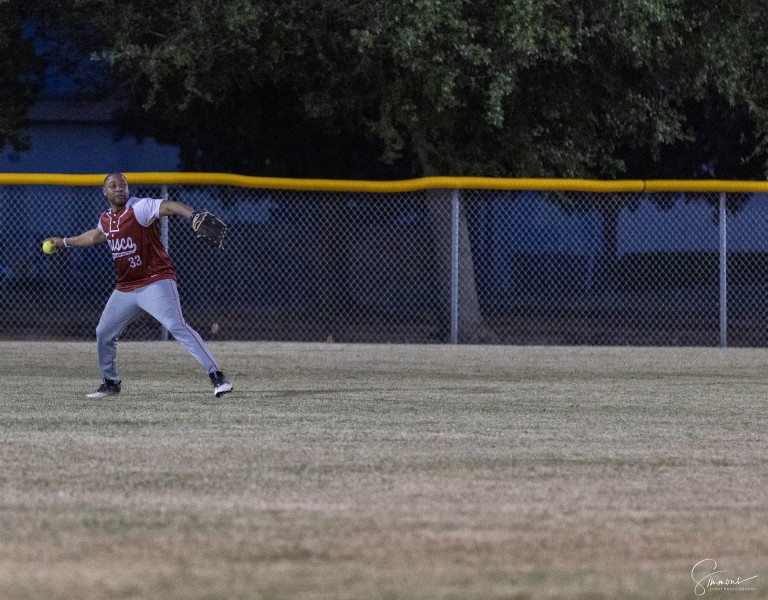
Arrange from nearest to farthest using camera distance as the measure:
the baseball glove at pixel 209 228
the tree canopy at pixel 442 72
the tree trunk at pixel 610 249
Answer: the baseball glove at pixel 209 228
the tree canopy at pixel 442 72
the tree trunk at pixel 610 249

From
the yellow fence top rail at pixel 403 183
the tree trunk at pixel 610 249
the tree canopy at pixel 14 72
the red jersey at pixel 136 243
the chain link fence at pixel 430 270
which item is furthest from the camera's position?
the tree trunk at pixel 610 249

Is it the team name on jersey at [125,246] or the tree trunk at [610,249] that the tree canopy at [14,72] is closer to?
the tree trunk at [610,249]

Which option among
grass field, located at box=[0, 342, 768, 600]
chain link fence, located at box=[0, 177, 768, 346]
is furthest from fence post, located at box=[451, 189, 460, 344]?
grass field, located at box=[0, 342, 768, 600]

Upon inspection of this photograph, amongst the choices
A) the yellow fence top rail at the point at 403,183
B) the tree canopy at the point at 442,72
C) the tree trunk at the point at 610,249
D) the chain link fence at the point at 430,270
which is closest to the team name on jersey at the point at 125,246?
the tree canopy at the point at 442,72

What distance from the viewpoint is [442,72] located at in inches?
614

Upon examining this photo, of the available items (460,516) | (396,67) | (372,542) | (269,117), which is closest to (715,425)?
(460,516)

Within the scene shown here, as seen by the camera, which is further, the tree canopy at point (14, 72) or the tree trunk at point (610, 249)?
the tree trunk at point (610, 249)

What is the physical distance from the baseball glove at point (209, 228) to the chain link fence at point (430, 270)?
654cm

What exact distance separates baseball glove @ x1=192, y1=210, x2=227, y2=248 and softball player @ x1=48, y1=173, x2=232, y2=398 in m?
0.28

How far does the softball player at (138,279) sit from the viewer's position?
33.0ft

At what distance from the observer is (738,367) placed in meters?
14.0

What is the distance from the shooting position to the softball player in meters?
10.0

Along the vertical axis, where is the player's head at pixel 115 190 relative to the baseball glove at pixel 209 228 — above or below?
above

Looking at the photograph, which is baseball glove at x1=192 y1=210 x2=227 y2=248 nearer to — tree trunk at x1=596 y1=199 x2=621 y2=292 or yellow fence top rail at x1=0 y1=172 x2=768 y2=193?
yellow fence top rail at x1=0 y1=172 x2=768 y2=193
